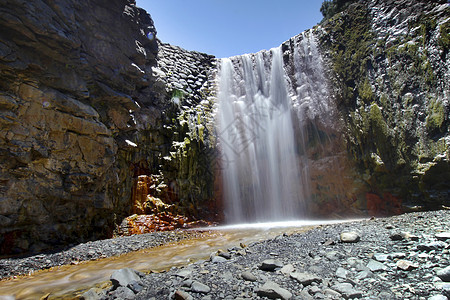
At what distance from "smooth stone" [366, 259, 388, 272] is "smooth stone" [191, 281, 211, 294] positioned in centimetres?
264

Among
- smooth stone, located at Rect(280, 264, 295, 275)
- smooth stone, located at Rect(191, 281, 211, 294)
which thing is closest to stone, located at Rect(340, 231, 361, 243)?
smooth stone, located at Rect(280, 264, 295, 275)

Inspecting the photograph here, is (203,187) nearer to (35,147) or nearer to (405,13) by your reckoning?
(35,147)

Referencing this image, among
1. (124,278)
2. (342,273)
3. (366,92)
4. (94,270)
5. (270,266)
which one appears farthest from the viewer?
(366,92)

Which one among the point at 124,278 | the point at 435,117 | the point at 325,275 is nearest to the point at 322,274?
the point at 325,275

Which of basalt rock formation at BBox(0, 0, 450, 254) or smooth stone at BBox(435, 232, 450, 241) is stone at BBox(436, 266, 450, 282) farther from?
basalt rock formation at BBox(0, 0, 450, 254)

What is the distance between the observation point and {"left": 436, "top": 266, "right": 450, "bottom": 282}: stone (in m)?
3.20

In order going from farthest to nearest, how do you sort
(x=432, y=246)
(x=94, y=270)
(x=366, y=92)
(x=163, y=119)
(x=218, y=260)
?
(x=163, y=119), (x=366, y=92), (x=94, y=270), (x=218, y=260), (x=432, y=246)

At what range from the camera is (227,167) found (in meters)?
16.8

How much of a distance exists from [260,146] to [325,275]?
13.3 m

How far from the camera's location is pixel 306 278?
3.61m

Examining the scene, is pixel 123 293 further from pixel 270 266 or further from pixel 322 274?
pixel 322 274

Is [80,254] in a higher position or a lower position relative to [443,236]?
lower

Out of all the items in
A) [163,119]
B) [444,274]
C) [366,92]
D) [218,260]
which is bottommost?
[218,260]

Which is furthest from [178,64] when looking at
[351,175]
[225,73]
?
[351,175]
